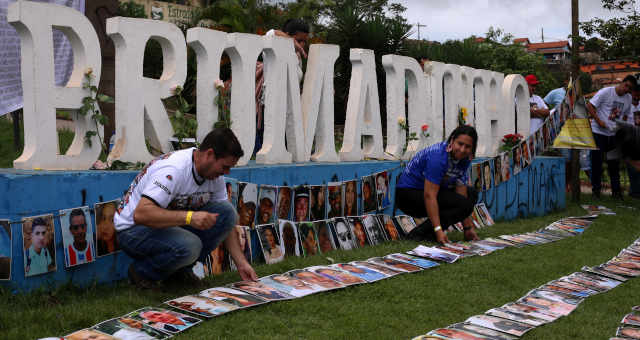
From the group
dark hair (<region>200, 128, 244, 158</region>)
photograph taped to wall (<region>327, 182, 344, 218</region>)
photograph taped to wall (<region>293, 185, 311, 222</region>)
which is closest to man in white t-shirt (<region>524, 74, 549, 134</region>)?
photograph taped to wall (<region>327, 182, 344, 218</region>)

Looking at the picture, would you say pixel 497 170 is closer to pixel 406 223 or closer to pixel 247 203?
pixel 406 223

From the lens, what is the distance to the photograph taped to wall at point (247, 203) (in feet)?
15.6

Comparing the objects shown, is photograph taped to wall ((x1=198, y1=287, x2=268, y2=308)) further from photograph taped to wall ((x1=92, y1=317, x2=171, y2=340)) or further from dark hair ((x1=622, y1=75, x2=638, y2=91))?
dark hair ((x1=622, y1=75, x2=638, y2=91))

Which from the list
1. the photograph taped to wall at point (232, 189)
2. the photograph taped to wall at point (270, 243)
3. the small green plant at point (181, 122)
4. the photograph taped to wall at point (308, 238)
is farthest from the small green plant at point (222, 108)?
the photograph taped to wall at point (308, 238)

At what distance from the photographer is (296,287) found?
12.9 ft

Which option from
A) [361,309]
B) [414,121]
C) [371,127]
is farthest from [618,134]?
[361,309]

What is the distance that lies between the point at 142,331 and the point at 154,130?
203 cm

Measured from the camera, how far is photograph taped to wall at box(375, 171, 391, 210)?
6.28 meters

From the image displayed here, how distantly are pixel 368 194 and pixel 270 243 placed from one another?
152cm

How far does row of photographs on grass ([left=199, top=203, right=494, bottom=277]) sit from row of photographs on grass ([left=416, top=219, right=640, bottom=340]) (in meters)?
1.75

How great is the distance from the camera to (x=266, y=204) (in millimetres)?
4996

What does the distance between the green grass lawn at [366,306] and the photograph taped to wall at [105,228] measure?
0.24 meters

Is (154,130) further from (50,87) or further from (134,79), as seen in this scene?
(50,87)

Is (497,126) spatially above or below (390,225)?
above
